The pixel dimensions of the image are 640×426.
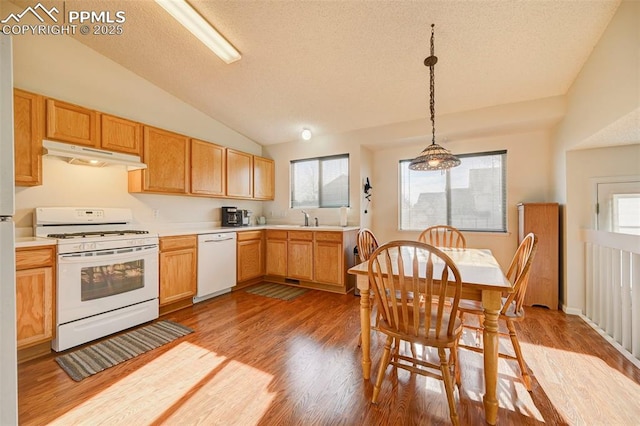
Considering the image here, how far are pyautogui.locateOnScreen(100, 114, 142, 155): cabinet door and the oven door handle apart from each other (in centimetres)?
113

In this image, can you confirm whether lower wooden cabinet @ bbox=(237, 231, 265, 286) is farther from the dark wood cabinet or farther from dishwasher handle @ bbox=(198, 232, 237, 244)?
the dark wood cabinet

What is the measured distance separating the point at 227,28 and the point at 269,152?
2592 mm

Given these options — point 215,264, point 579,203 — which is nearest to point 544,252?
point 579,203

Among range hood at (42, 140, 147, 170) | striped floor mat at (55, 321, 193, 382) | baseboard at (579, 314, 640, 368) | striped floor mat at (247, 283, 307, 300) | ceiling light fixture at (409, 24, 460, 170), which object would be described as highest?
range hood at (42, 140, 147, 170)

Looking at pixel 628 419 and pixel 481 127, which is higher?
pixel 481 127

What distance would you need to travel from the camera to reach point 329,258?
3.64 m

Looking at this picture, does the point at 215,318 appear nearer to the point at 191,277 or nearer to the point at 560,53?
the point at 191,277

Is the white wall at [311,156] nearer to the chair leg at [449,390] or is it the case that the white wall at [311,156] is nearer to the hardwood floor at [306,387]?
the hardwood floor at [306,387]

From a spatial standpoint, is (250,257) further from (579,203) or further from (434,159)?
(579,203)

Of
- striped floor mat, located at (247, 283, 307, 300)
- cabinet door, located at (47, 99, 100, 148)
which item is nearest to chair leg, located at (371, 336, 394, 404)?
striped floor mat, located at (247, 283, 307, 300)

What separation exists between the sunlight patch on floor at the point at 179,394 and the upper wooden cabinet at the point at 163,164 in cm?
199

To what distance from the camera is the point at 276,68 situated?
288 cm

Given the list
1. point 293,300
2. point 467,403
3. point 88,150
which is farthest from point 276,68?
point 467,403

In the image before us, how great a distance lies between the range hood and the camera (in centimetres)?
224
